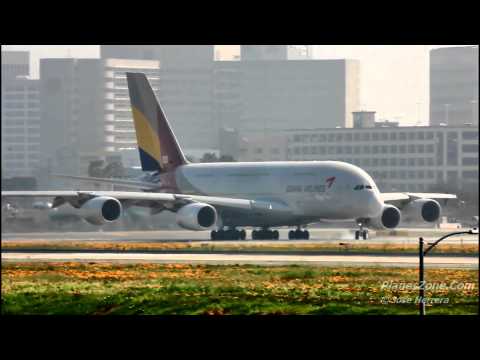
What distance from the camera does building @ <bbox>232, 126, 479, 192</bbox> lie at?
62.6m

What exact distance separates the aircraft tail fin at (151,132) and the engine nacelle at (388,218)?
1302 centimetres

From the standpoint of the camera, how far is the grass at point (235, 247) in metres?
49.9

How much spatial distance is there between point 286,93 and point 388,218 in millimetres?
61262

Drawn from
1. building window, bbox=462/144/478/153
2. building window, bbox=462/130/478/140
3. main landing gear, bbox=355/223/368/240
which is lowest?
main landing gear, bbox=355/223/368/240

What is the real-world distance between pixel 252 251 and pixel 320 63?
266 feet

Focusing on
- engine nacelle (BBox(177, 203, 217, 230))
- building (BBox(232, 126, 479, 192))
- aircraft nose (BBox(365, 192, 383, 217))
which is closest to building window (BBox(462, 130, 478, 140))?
building (BBox(232, 126, 479, 192))

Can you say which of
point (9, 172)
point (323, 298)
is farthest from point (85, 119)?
point (323, 298)

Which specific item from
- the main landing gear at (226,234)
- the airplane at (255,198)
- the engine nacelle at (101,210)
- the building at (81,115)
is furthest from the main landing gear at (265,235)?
the building at (81,115)

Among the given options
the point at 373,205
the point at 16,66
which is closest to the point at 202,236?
the point at 373,205

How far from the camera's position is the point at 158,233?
66.2 m

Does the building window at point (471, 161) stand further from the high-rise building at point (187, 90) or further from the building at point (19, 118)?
the high-rise building at point (187, 90)

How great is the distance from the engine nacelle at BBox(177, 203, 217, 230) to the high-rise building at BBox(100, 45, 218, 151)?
75.9 ft

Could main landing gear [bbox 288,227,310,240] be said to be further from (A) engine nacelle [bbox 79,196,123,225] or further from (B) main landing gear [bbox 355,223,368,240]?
(A) engine nacelle [bbox 79,196,123,225]
